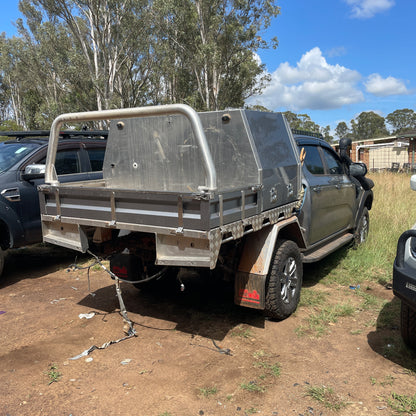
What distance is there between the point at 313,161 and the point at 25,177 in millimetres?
4057

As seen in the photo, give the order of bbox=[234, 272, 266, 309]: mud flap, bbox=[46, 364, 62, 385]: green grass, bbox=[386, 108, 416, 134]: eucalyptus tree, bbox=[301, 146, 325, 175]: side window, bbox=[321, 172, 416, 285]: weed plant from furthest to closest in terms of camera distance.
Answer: bbox=[386, 108, 416, 134]: eucalyptus tree → bbox=[321, 172, 416, 285]: weed plant → bbox=[301, 146, 325, 175]: side window → bbox=[234, 272, 266, 309]: mud flap → bbox=[46, 364, 62, 385]: green grass

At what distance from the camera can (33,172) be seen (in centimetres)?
532

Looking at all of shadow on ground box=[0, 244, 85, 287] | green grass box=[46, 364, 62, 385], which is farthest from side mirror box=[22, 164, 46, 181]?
green grass box=[46, 364, 62, 385]

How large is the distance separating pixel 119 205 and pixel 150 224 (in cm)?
41

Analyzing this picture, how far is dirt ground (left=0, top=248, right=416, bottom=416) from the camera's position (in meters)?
2.63

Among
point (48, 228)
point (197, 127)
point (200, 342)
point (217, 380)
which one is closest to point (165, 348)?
point (200, 342)

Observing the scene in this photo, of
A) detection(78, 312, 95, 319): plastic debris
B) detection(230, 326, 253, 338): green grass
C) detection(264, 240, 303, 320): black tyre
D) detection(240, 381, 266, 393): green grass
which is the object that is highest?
detection(264, 240, 303, 320): black tyre

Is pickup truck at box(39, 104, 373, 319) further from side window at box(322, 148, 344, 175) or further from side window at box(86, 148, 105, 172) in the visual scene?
side window at box(86, 148, 105, 172)

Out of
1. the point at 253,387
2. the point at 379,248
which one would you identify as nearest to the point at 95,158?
the point at 253,387

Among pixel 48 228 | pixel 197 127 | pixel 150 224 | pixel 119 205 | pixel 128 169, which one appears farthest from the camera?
pixel 128 169

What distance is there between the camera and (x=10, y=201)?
5.18 metres

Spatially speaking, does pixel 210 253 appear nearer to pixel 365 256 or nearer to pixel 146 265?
pixel 146 265

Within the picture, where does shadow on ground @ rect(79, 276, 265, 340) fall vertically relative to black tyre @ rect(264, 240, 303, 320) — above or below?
below

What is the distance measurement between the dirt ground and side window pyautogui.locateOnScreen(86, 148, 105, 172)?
8.34 ft
